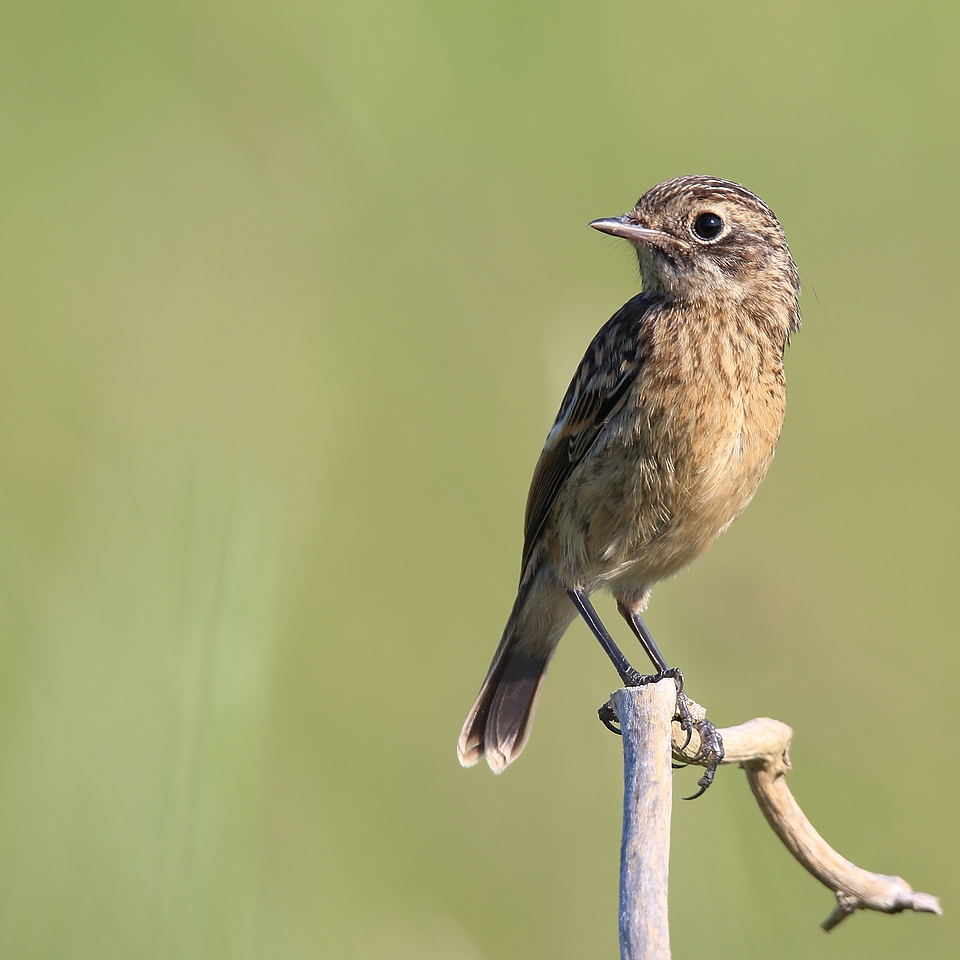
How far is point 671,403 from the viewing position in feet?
14.4

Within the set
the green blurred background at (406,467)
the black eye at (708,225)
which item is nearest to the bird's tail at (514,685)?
the green blurred background at (406,467)

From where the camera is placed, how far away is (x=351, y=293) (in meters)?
7.85

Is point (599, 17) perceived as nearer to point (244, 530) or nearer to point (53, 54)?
point (53, 54)

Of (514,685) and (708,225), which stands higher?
(708,225)

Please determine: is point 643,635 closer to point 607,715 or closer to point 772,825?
point 607,715

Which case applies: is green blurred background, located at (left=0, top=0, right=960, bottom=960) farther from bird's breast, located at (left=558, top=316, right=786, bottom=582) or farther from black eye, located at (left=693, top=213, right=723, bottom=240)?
black eye, located at (left=693, top=213, right=723, bottom=240)

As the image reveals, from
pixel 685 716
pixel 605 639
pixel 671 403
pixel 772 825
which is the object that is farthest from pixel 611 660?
pixel 772 825

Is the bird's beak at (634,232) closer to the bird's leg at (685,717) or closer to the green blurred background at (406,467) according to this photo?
the green blurred background at (406,467)

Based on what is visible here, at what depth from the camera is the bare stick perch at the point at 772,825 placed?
242cm

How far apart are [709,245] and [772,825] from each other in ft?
7.35

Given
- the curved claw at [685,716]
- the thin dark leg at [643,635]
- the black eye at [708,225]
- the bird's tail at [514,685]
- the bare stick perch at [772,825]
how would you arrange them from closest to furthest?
the bare stick perch at [772,825]
the curved claw at [685,716]
the black eye at [708,225]
the thin dark leg at [643,635]
the bird's tail at [514,685]

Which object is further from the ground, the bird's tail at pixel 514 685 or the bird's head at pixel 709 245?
the bird's head at pixel 709 245

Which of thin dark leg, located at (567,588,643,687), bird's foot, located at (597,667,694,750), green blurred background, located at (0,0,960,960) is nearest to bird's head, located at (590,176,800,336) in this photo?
green blurred background, located at (0,0,960,960)

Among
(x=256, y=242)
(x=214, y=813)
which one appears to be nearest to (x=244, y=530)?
(x=214, y=813)
